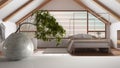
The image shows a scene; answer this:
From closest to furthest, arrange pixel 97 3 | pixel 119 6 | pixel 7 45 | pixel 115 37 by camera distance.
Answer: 1. pixel 7 45
2. pixel 119 6
3. pixel 97 3
4. pixel 115 37

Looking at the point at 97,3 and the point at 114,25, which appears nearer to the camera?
the point at 97,3

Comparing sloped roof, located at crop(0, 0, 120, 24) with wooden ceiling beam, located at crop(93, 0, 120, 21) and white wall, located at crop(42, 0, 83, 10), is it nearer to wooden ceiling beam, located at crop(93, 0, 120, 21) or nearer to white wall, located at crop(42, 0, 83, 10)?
wooden ceiling beam, located at crop(93, 0, 120, 21)

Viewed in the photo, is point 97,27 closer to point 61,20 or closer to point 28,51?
point 61,20

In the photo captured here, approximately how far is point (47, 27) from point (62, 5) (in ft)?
32.5

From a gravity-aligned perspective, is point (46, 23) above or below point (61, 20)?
below

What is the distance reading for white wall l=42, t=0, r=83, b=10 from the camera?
1077cm

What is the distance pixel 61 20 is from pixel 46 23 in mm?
9812

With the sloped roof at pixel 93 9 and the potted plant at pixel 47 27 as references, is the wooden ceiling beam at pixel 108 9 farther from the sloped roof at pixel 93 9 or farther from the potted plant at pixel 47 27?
the potted plant at pixel 47 27

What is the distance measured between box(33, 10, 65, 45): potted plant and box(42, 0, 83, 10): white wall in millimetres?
9777

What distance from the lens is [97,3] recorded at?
29.5 ft

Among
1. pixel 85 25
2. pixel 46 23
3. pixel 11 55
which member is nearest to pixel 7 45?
pixel 11 55

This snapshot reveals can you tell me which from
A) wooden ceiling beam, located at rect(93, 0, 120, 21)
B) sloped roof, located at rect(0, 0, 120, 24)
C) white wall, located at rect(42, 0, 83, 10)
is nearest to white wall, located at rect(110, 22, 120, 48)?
sloped roof, located at rect(0, 0, 120, 24)

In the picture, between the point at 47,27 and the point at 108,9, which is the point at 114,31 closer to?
the point at 108,9

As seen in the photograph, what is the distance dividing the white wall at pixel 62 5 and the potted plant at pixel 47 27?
9777mm
